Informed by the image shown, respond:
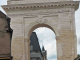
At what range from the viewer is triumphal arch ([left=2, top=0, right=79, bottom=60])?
105 ft

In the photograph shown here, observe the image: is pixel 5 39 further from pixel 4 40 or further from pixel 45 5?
pixel 45 5

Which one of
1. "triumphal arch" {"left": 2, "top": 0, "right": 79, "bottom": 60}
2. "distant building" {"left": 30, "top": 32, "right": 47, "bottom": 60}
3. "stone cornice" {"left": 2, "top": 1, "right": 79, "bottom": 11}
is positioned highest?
"stone cornice" {"left": 2, "top": 1, "right": 79, "bottom": 11}

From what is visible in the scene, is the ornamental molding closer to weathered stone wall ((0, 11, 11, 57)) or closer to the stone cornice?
the stone cornice

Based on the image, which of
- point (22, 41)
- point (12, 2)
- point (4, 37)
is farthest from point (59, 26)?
point (4, 37)

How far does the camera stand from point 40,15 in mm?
33125

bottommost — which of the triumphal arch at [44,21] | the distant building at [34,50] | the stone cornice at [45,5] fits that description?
the distant building at [34,50]

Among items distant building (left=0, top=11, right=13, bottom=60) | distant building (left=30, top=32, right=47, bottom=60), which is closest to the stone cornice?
distant building (left=0, top=11, right=13, bottom=60)

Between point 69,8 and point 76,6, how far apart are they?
3.66 ft

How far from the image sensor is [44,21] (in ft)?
108

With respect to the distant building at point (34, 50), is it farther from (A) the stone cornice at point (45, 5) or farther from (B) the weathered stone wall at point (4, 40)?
(B) the weathered stone wall at point (4, 40)

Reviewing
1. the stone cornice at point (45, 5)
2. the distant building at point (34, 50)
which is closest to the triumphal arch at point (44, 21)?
the stone cornice at point (45, 5)

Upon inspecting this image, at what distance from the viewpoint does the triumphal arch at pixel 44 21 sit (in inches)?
1259

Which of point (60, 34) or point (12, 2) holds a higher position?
point (12, 2)

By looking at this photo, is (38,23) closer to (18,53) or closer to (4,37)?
(18,53)
